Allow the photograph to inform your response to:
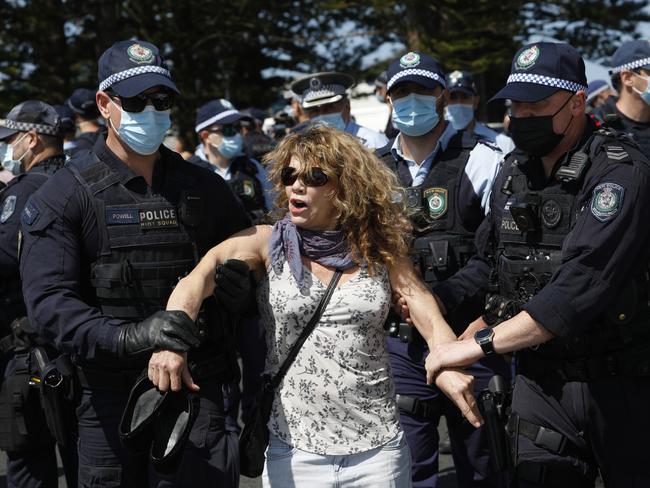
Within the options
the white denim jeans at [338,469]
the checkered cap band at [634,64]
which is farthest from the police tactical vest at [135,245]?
the checkered cap band at [634,64]

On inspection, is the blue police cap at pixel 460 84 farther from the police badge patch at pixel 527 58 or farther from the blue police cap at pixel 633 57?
the police badge patch at pixel 527 58

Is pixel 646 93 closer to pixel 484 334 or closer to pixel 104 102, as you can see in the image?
pixel 484 334

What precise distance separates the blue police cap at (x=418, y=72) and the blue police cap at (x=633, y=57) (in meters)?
1.53

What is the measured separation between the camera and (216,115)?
8109 millimetres

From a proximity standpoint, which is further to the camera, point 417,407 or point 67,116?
point 67,116

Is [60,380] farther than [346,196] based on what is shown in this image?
Yes

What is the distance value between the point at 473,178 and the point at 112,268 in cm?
198

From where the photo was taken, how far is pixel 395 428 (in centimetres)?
339

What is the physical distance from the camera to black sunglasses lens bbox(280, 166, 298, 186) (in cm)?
341

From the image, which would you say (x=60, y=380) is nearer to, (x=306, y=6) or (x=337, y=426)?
(x=337, y=426)

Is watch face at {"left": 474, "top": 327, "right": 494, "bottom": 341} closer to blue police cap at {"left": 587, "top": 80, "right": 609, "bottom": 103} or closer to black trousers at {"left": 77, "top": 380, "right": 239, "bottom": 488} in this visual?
black trousers at {"left": 77, "top": 380, "right": 239, "bottom": 488}

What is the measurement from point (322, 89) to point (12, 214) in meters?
3.41

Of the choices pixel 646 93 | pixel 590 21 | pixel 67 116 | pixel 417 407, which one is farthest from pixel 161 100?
pixel 590 21

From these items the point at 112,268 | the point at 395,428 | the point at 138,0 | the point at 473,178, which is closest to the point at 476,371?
the point at 473,178
